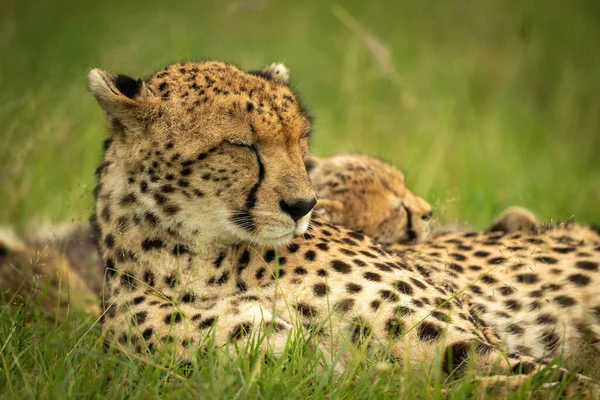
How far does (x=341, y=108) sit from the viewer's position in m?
7.28

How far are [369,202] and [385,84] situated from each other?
4790 millimetres

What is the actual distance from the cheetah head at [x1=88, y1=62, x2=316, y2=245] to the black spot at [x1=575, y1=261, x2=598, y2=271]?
1.32 metres

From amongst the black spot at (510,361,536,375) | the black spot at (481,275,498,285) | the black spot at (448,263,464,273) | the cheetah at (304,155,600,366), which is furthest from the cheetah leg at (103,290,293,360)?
the black spot at (481,275,498,285)

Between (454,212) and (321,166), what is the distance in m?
1.91

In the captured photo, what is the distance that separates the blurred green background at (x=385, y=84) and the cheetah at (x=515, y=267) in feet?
1.06

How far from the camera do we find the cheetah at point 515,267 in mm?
3088

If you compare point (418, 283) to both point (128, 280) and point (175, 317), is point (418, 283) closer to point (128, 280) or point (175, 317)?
point (175, 317)

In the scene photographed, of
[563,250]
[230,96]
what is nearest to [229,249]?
[230,96]

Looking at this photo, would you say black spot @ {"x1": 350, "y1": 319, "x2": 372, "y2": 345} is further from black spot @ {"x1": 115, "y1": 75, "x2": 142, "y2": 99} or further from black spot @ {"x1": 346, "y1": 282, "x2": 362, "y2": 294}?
black spot @ {"x1": 115, "y1": 75, "x2": 142, "y2": 99}

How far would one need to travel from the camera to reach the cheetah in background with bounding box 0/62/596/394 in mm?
2641

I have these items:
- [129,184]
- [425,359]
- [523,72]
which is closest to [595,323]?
[425,359]

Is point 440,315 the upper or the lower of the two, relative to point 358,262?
lower

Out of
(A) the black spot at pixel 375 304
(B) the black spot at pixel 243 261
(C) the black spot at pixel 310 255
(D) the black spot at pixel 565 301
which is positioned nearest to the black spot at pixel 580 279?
(D) the black spot at pixel 565 301

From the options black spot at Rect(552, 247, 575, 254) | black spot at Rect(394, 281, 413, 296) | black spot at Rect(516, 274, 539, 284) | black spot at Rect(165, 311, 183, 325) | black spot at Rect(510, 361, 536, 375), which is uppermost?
black spot at Rect(552, 247, 575, 254)
